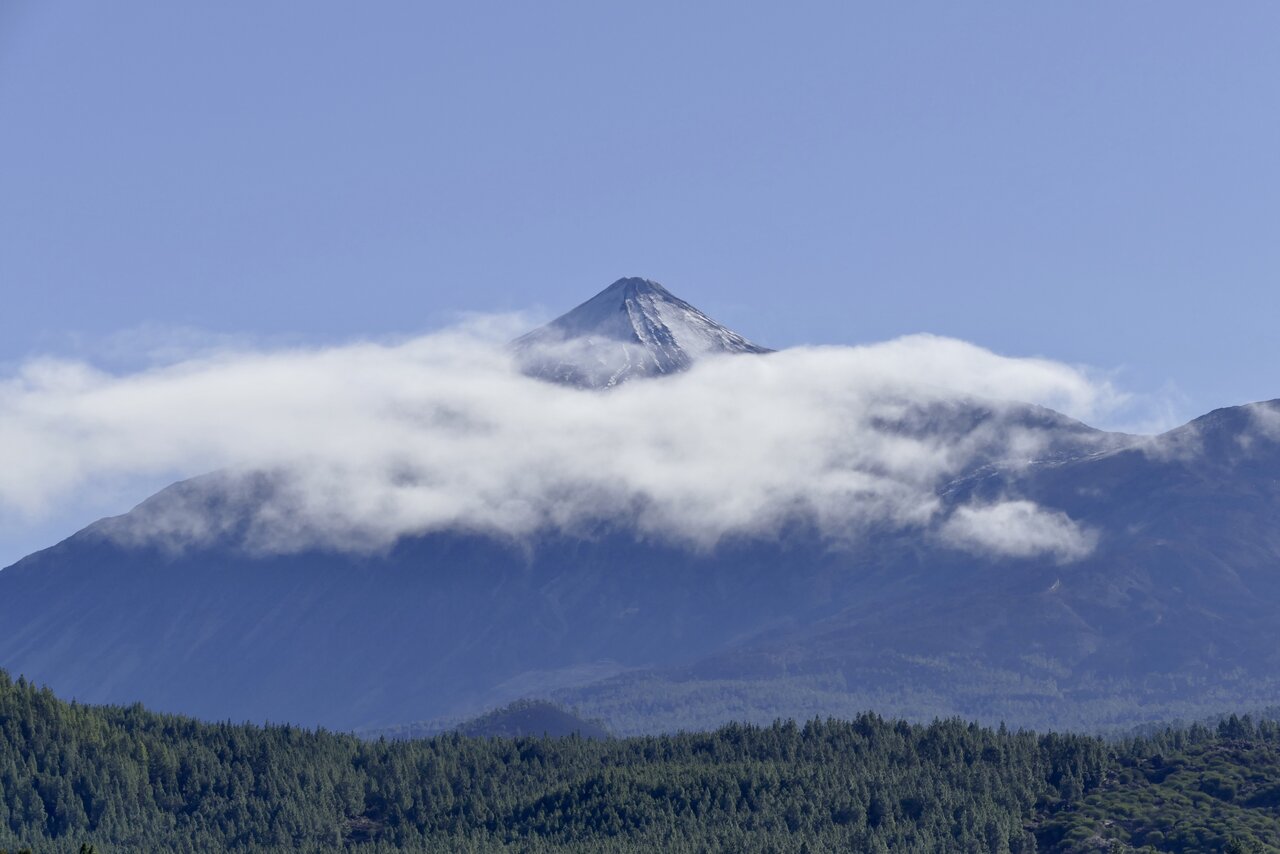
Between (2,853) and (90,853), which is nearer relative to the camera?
(90,853)

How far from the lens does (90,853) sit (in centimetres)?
13750

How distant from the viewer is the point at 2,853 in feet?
518

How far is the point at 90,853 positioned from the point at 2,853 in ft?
78.0
